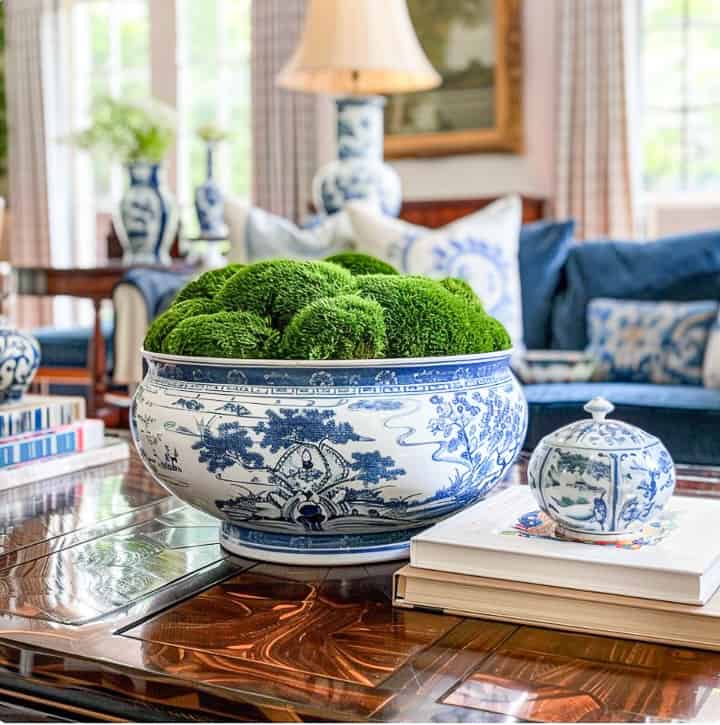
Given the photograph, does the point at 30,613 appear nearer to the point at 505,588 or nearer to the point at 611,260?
the point at 505,588

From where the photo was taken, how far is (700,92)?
18.4ft

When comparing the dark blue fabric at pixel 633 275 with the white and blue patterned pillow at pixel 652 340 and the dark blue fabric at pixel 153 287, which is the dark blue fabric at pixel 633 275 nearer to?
the white and blue patterned pillow at pixel 652 340

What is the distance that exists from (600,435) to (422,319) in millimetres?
177

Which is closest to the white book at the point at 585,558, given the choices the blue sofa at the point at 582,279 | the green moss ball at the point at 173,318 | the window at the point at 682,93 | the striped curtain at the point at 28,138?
the green moss ball at the point at 173,318

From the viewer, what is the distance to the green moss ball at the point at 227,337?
914 millimetres

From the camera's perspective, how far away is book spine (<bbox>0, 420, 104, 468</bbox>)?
4.42 feet

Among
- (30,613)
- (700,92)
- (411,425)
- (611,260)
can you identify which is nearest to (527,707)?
(411,425)

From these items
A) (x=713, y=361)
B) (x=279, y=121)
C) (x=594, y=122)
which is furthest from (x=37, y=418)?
(x=279, y=121)

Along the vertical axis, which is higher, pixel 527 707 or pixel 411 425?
pixel 411 425

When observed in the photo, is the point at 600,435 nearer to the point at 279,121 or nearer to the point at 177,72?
the point at 279,121

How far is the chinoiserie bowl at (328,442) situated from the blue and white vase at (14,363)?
1.73ft

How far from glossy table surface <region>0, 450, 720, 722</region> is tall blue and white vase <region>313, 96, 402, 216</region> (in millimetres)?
2729

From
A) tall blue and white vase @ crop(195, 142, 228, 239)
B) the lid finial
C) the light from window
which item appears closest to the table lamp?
tall blue and white vase @ crop(195, 142, 228, 239)

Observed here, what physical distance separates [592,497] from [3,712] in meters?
0.45
